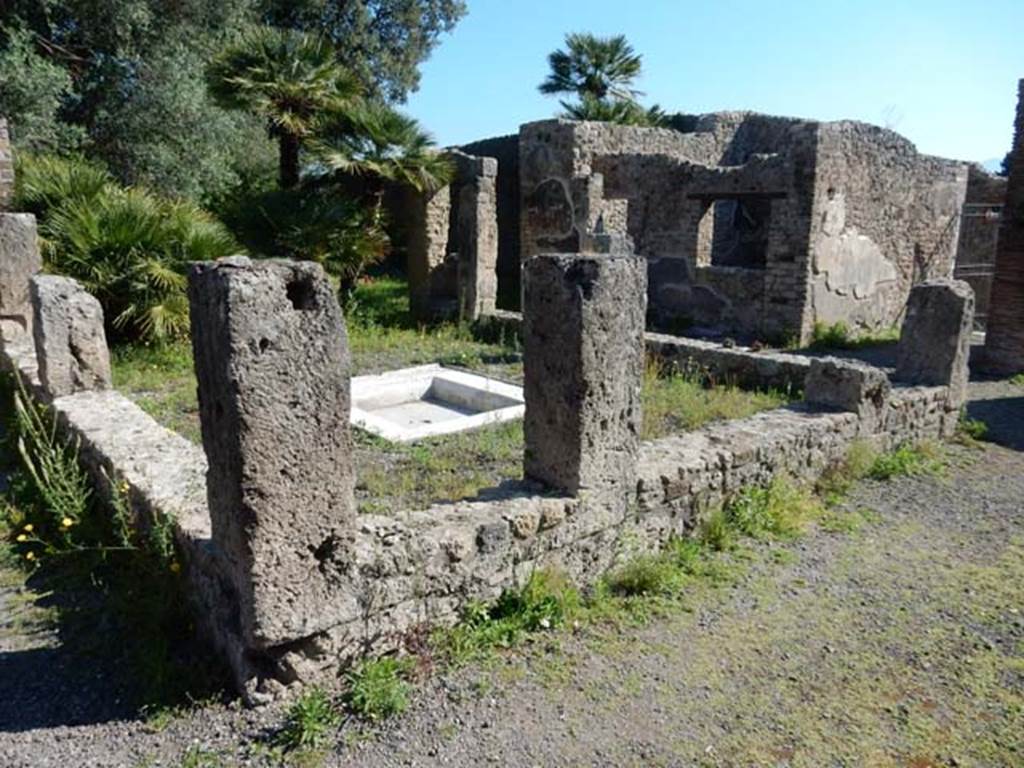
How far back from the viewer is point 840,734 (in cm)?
321

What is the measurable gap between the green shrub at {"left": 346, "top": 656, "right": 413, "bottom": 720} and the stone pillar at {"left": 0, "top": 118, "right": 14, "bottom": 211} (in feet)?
29.5

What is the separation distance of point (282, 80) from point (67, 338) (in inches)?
267

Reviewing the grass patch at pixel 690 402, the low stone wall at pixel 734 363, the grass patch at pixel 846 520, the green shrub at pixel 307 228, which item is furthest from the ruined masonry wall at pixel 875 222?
the grass patch at pixel 846 520

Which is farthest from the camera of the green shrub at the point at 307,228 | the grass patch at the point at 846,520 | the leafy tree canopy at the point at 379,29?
the leafy tree canopy at the point at 379,29

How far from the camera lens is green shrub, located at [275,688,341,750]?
300cm

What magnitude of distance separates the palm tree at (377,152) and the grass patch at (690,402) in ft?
18.4

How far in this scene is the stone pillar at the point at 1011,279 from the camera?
405 inches

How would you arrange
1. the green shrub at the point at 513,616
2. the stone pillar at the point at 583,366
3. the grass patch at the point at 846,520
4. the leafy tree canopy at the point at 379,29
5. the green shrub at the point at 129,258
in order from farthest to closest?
1. the leafy tree canopy at the point at 379,29
2. the green shrub at the point at 129,258
3. the grass patch at the point at 846,520
4. the stone pillar at the point at 583,366
5. the green shrub at the point at 513,616

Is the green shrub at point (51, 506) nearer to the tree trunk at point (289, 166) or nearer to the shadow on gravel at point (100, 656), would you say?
the shadow on gravel at point (100, 656)

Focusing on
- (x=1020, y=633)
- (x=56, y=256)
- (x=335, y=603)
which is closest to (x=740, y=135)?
(x=56, y=256)

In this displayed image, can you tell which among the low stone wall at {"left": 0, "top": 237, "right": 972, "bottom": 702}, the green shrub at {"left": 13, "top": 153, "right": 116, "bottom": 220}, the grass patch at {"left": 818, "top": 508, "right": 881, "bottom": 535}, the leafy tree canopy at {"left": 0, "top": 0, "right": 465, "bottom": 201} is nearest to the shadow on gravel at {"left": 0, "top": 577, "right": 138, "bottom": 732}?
the low stone wall at {"left": 0, "top": 237, "right": 972, "bottom": 702}

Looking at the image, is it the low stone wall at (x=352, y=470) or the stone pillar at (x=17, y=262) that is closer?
the low stone wall at (x=352, y=470)

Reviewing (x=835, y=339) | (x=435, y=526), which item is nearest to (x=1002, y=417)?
(x=835, y=339)

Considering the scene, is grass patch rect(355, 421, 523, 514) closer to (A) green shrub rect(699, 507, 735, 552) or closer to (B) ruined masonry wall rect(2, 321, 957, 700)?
(B) ruined masonry wall rect(2, 321, 957, 700)
